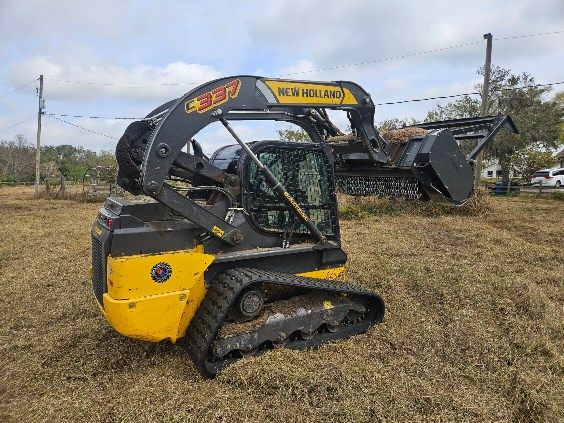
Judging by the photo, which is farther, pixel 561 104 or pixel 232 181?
pixel 561 104

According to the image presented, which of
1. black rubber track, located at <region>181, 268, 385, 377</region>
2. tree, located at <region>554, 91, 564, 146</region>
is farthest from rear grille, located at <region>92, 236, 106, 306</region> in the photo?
tree, located at <region>554, 91, 564, 146</region>

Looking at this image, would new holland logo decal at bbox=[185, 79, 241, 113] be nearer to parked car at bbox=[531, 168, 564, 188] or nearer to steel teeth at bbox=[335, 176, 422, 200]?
steel teeth at bbox=[335, 176, 422, 200]

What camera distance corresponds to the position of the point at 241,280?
154 inches

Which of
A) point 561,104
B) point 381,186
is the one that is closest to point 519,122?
point 561,104

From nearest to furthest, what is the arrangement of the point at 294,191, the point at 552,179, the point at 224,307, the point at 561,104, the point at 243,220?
the point at 224,307 → the point at 243,220 → the point at 294,191 → the point at 552,179 → the point at 561,104

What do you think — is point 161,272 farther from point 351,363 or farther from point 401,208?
point 401,208

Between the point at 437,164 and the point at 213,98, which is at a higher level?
the point at 213,98

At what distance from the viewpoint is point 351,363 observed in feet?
12.9

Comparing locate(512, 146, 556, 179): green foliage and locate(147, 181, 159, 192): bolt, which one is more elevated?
locate(512, 146, 556, 179): green foliage

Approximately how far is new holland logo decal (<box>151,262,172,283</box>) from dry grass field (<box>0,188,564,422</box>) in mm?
815

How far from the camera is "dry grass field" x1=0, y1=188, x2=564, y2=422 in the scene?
334 centimetres

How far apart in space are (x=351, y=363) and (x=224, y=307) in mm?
1192

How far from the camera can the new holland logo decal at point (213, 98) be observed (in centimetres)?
388

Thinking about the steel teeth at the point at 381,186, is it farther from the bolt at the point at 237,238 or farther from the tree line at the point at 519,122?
the tree line at the point at 519,122
